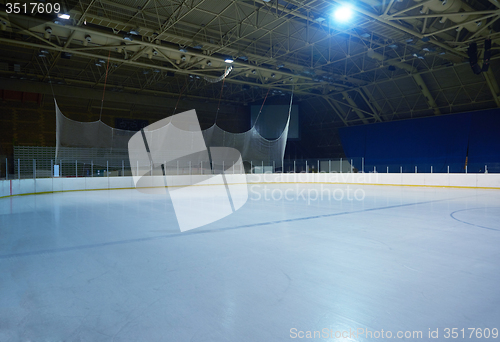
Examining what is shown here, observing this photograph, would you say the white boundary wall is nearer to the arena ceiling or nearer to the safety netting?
the safety netting

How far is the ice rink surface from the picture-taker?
2473mm

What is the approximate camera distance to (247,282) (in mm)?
3424

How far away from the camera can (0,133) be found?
23.9 meters

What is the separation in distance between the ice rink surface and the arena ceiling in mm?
11089

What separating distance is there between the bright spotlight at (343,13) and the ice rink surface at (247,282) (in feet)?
33.0

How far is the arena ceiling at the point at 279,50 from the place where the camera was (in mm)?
14555

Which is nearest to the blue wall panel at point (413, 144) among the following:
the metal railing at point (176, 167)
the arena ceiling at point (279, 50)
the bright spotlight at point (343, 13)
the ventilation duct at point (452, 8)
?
the metal railing at point (176, 167)

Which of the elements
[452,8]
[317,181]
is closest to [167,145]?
[317,181]

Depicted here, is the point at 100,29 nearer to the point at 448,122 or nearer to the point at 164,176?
the point at 164,176

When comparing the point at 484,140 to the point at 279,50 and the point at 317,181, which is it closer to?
the point at 317,181

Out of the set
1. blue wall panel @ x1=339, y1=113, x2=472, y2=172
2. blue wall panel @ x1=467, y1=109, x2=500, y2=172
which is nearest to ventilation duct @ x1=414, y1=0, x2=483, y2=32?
blue wall panel @ x1=467, y1=109, x2=500, y2=172

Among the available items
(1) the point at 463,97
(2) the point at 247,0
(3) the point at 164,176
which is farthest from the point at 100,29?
(1) the point at 463,97

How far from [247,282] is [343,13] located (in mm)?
13292

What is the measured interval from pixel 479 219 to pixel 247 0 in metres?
11.9
